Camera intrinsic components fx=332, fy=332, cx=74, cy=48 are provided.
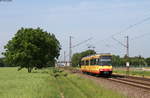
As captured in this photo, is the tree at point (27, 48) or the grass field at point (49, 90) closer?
the grass field at point (49, 90)

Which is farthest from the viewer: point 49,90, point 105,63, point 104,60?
point 105,63

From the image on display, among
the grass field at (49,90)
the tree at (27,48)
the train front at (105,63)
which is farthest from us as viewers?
the tree at (27,48)

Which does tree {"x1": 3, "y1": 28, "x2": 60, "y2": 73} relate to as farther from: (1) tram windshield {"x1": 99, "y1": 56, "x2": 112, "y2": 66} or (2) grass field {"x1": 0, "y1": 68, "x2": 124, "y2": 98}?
(2) grass field {"x1": 0, "y1": 68, "x2": 124, "y2": 98}

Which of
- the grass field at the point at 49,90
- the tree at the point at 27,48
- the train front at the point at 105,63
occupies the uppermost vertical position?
the tree at the point at 27,48

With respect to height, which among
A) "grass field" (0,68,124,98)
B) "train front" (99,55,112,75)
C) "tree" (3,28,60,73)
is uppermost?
"tree" (3,28,60,73)

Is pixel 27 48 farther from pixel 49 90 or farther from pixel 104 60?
pixel 49 90

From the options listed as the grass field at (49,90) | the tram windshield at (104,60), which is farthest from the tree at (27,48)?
the grass field at (49,90)

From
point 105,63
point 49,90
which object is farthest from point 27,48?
point 49,90

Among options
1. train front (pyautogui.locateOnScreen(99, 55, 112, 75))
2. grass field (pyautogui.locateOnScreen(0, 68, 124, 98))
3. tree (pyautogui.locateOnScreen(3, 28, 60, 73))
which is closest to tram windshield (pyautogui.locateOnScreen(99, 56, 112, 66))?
train front (pyautogui.locateOnScreen(99, 55, 112, 75))

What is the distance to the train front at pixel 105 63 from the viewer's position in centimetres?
4453

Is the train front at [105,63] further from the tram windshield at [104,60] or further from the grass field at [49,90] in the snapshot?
the grass field at [49,90]

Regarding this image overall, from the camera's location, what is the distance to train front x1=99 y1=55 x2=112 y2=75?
44531mm

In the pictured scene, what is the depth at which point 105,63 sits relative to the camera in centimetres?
4472

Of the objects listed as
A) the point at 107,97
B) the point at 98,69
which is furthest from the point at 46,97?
the point at 98,69
